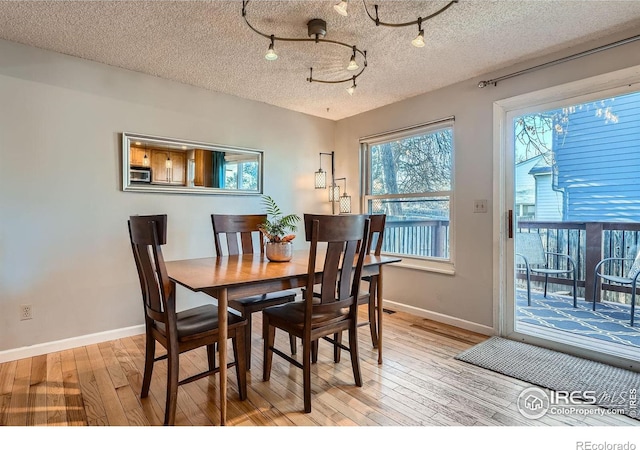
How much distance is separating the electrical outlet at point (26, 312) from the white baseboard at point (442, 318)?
3.18 meters

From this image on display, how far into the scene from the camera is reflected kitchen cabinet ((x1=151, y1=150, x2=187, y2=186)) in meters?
3.03

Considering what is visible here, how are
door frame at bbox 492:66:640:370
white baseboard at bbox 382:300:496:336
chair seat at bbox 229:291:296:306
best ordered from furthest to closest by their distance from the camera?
white baseboard at bbox 382:300:496:336
door frame at bbox 492:66:640:370
chair seat at bbox 229:291:296:306

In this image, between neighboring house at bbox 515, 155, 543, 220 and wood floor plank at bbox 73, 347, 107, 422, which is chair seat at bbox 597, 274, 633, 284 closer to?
neighboring house at bbox 515, 155, 543, 220

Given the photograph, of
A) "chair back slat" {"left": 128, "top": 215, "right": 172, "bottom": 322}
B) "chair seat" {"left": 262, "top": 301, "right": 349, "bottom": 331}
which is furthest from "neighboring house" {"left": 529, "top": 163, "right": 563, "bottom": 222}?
"chair back slat" {"left": 128, "top": 215, "right": 172, "bottom": 322}

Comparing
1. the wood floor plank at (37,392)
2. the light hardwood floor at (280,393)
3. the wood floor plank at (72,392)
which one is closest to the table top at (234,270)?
the light hardwood floor at (280,393)

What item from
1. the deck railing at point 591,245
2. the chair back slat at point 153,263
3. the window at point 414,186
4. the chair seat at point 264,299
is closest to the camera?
the chair back slat at point 153,263

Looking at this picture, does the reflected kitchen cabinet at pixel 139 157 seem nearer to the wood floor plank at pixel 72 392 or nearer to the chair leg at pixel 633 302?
the wood floor plank at pixel 72 392

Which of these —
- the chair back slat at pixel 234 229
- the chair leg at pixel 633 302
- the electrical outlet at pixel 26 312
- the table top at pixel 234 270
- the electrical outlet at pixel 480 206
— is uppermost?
the electrical outlet at pixel 480 206

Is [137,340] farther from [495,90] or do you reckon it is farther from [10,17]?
[495,90]

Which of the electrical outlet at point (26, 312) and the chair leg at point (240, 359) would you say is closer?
the chair leg at point (240, 359)

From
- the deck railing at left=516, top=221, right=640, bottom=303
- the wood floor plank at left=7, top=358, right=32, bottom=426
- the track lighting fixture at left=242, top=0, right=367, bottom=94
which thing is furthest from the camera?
the deck railing at left=516, top=221, right=640, bottom=303

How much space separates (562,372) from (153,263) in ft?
8.70

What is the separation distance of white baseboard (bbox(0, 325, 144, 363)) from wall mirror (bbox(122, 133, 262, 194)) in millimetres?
1224

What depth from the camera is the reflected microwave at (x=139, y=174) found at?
290 cm
